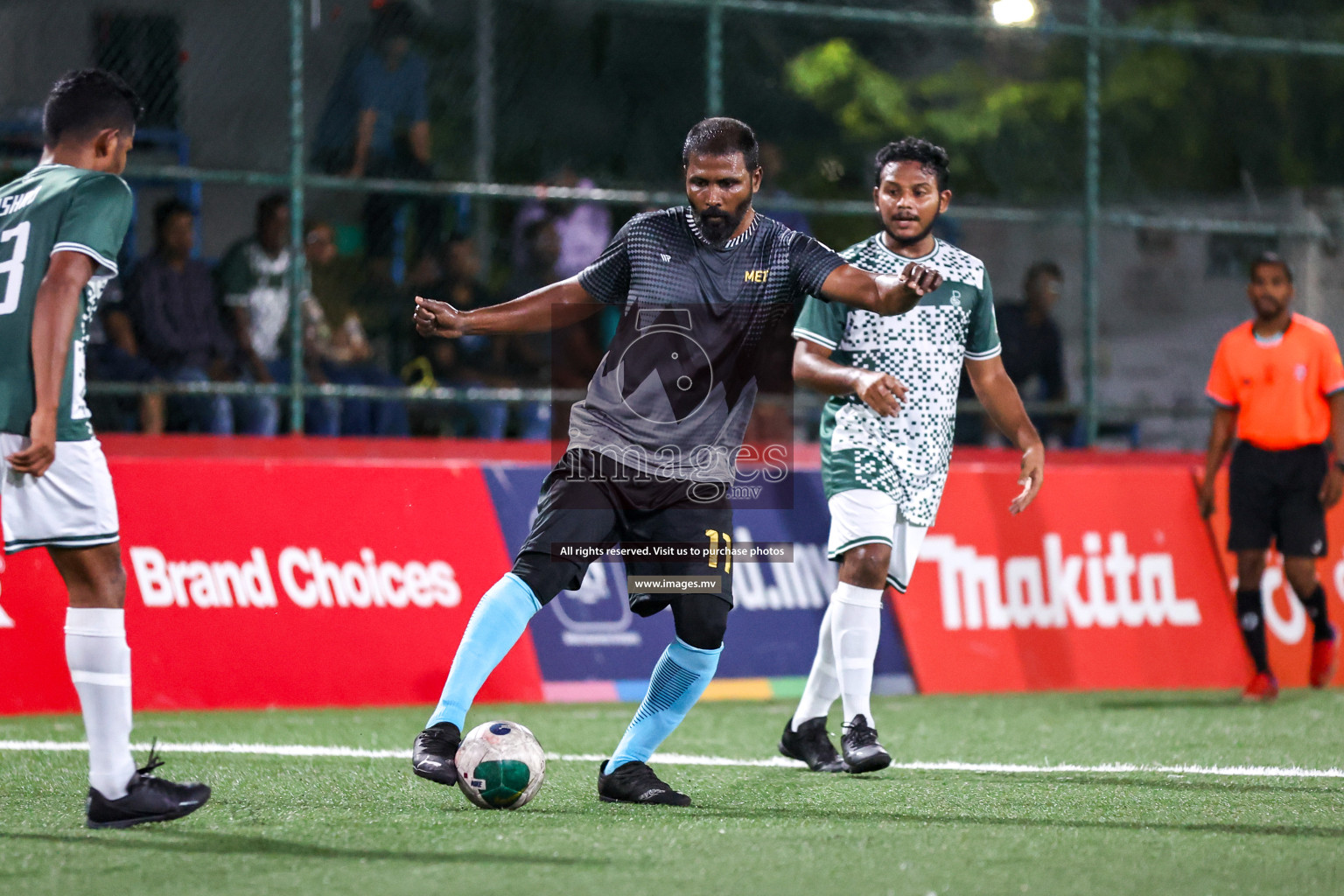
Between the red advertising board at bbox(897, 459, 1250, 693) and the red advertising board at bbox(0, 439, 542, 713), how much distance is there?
7.93 feet

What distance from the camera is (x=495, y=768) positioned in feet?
17.1

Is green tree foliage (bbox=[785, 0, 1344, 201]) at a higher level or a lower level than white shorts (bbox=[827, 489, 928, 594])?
higher

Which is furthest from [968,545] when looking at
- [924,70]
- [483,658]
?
[924,70]

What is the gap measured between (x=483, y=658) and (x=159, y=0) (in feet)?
23.7

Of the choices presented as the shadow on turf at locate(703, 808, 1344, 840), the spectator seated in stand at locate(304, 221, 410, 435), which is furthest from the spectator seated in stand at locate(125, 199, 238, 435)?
the shadow on turf at locate(703, 808, 1344, 840)

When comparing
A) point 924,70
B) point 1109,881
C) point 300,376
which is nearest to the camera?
point 1109,881

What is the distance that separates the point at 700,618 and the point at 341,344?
6.28 metres

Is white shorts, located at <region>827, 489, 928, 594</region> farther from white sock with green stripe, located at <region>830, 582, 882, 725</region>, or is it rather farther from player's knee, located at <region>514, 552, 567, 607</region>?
player's knee, located at <region>514, 552, 567, 607</region>

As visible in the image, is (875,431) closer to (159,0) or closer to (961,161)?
(159,0)

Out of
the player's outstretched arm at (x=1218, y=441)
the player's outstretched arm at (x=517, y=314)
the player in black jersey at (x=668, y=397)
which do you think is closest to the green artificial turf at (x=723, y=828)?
the player in black jersey at (x=668, y=397)

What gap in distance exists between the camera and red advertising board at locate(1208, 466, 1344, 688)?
10.4m

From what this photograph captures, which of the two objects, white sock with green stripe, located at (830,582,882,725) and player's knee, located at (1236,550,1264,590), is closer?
white sock with green stripe, located at (830,582,882,725)

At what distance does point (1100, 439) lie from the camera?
13.0 m

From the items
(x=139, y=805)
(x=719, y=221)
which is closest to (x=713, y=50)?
(x=719, y=221)
